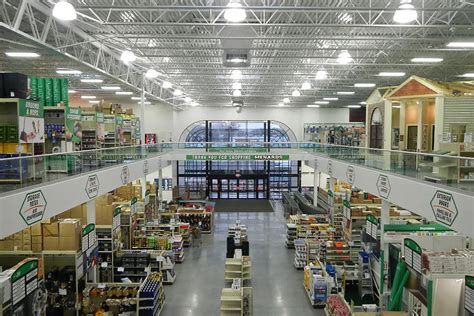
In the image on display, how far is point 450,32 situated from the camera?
12.7 metres

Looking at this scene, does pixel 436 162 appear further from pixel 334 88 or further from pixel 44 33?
pixel 334 88

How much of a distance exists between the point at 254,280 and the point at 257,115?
840 inches

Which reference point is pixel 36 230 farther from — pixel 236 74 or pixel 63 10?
pixel 236 74

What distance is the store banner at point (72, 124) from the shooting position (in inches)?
394

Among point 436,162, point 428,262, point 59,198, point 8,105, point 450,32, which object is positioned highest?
point 450,32

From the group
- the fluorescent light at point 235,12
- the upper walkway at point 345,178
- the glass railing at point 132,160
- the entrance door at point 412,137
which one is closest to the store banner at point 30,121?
the glass railing at point 132,160

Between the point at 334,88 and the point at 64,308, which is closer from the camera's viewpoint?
the point at 64,308

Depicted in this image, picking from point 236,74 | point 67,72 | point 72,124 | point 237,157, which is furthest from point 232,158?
point 72,124

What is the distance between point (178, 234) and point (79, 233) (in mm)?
6678

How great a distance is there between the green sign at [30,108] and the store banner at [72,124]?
1.36m

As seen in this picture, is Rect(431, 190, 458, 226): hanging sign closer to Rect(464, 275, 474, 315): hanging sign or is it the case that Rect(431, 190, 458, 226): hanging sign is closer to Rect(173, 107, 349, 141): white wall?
Rect(464, 275, 474, 315): hanging sign

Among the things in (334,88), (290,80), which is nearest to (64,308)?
(290,80)

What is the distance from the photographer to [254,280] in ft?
40.9

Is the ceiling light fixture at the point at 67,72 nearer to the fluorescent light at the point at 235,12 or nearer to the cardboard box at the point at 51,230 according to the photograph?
the cardboard box at the point at 51,230
